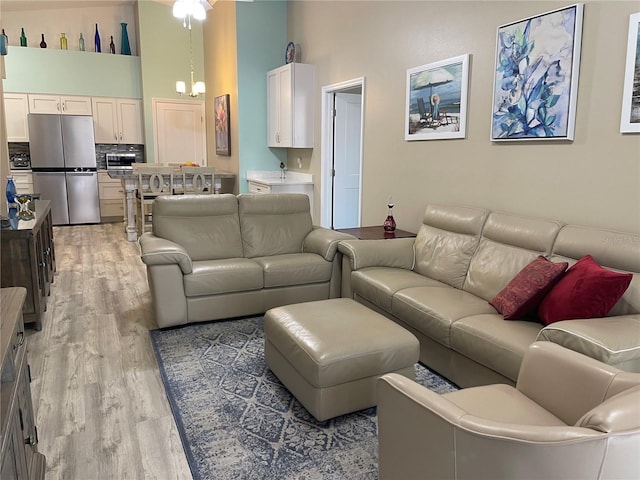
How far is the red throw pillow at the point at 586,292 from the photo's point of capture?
2.11 metres

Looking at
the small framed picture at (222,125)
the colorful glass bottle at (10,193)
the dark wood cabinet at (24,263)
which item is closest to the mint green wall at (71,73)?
the small framed picture at (222,125)

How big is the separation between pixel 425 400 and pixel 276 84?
5529 millimetres

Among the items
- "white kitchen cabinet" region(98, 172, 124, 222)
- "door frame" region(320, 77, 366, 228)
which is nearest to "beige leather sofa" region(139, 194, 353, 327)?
"door frame" region(320, 77, 366, 228)

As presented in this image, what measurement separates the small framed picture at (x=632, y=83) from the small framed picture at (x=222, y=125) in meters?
5.37

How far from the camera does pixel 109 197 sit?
8031 mm

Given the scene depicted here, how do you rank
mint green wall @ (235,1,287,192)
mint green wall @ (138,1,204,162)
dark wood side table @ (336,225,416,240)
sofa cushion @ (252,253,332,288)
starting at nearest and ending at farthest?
sofa cushion @ (252,253,332,288)
dark wood side table @ (336,225,416,240)
mint green wall @ (235,1,287,192)
mint green wall @ (138,1,204,162)

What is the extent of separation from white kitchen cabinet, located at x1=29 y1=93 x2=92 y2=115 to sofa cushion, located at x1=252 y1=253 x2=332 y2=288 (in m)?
5.67

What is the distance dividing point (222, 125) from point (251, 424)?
18.5 feet

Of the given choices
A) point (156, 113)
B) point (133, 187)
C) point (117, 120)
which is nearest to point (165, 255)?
point (133, 187)

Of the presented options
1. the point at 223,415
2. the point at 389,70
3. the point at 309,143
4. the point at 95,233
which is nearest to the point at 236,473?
the point at 223,415

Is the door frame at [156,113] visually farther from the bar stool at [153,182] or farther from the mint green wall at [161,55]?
the bar stool at [153,182]

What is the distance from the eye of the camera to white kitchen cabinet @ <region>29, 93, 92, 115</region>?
7449 mm

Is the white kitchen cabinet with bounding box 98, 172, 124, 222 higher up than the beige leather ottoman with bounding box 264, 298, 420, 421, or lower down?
higher up

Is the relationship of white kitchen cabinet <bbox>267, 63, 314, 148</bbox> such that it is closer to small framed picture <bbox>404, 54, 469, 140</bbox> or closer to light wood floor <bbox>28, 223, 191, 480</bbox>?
small framed picture <bbox>404, 54, 469, 140</bbox>
